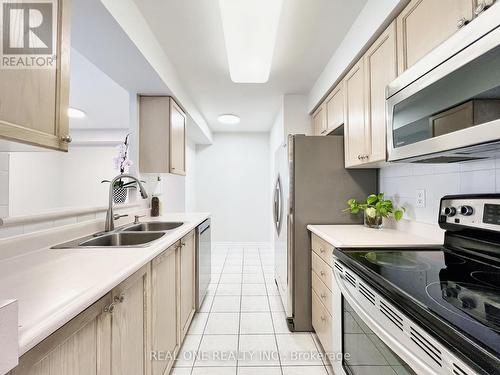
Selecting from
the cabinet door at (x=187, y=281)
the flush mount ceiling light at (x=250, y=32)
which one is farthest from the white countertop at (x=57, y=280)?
the flush mount ceiling light at (x=250, y=32)

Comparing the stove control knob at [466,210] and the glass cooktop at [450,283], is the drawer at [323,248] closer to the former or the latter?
the glass cooktop at [450,283]

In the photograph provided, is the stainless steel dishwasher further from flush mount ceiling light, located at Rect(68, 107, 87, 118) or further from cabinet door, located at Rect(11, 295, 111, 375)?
flush mount ceiling light, located at Rect(68, 107, 87, 118)

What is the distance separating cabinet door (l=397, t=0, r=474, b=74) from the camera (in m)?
1.01

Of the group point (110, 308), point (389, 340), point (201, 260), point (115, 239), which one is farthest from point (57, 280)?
point (201, 260)

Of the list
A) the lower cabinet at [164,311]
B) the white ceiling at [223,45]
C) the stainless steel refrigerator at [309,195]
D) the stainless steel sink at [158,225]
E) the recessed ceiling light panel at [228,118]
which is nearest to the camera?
the lower cabinet at [164,311]

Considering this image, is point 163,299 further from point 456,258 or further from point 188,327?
point 456,258

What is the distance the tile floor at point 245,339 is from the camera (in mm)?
1679

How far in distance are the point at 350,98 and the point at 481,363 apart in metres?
1.93

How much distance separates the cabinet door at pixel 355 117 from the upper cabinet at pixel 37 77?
5.70 feet

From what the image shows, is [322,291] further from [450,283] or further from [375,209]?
[450,283]

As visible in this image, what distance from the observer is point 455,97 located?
0.88 metres

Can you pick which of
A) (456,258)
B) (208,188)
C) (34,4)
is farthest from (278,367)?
(208,188)

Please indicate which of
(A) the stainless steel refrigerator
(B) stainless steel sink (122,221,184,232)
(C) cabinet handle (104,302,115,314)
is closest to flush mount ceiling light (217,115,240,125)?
(A) the stainless steel refrigerator

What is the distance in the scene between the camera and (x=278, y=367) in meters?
1.68
